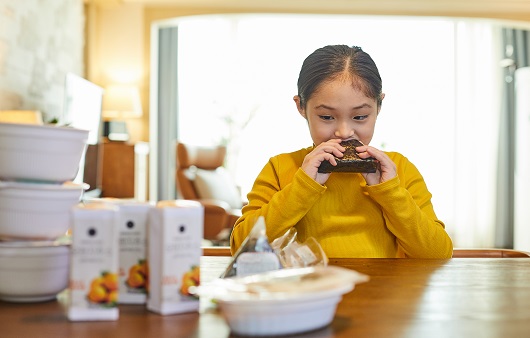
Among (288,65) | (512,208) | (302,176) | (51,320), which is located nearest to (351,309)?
(51,320)

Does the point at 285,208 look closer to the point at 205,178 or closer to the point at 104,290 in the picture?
the point at 104,290

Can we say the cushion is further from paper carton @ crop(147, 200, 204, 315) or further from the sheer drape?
paper carton @ crop(147, 200, 204, 315)

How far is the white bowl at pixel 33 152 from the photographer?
1026mm

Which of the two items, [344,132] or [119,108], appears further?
[119,108]

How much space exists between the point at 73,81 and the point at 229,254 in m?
3.98

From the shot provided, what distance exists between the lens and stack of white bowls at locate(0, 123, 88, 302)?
1.00 metres

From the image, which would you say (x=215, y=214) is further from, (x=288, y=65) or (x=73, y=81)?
(x=288, y=65)

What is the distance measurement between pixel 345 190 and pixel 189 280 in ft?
2.75

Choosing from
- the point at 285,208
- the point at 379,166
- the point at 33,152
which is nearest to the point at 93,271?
the point at 33,152

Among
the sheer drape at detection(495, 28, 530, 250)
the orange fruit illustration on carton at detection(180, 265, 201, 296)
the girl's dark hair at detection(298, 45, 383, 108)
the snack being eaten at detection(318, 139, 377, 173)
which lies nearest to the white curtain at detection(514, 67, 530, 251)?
the sheer drape at detection(495, 28, 530, 250)

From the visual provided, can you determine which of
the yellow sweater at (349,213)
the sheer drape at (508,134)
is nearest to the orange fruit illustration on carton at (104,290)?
the yellow sweater at (349,213)

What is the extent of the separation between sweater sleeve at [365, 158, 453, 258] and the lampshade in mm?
5581

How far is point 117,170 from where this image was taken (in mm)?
6535

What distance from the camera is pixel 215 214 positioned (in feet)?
19.3
